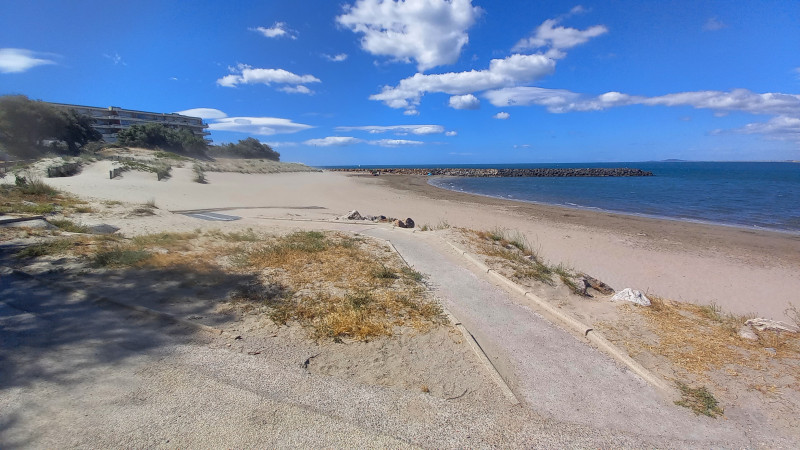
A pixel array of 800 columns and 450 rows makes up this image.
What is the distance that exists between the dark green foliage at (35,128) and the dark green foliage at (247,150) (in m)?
26.6

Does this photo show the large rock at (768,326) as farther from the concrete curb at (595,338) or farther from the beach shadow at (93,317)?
the beach shadow at (93,317)

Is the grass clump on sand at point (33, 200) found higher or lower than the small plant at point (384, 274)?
higher

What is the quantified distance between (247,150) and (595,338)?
3017 inches

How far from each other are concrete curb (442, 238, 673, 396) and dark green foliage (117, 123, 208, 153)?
53.5 meters

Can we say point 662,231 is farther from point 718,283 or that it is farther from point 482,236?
point 482,236

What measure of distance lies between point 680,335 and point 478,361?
338cm

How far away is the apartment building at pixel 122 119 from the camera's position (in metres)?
66.4

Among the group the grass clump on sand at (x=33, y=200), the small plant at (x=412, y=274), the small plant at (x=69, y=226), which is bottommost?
the small plant at (x=412, y=274)

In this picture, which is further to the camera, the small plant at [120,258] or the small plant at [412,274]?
the small plant at [412,274]

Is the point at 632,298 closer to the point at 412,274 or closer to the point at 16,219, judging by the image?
the point at 412,274

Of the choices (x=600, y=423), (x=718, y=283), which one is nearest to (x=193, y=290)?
(x=600, y=423)

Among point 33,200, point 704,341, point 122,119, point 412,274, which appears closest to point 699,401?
point 704,341

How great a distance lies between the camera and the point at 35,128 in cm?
3472

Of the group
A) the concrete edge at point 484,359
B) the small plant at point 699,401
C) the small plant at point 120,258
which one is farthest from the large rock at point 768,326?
the small plant at point 120,258
